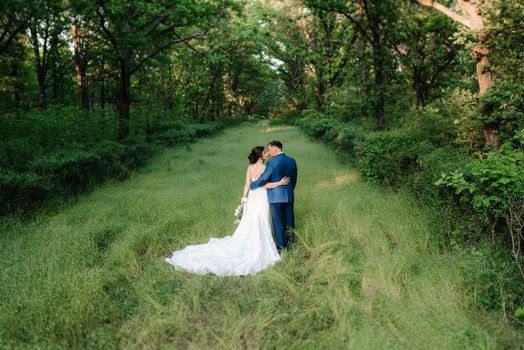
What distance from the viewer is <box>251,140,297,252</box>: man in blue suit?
602cm

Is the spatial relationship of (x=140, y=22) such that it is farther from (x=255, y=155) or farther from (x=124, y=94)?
(x=255, y=155)

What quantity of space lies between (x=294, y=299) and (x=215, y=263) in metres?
1.65

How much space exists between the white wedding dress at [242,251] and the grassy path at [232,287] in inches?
11.2

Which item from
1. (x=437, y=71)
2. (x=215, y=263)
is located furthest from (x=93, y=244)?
(x=437, y=71)

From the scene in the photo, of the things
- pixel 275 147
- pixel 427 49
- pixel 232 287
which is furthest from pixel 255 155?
pixel 427 49

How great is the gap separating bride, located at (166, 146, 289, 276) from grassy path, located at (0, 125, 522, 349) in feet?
1.02

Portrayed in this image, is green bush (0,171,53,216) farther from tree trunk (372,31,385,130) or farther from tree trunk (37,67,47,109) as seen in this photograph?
tree trunk (37,67,47,109)

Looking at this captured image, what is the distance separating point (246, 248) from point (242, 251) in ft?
0.30

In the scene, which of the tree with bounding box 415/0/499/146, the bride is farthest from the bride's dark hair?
the tree with bounding box 415/0/499/146

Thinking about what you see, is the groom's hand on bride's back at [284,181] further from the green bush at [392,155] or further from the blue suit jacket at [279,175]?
the green bush at [392,155]

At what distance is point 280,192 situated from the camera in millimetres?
6020

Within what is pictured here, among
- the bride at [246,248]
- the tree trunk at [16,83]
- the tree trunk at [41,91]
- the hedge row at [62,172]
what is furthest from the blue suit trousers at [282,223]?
the tree trunk at [16,83]

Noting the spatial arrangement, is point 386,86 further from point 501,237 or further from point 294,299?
point 294,299

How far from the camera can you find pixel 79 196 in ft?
30.3
